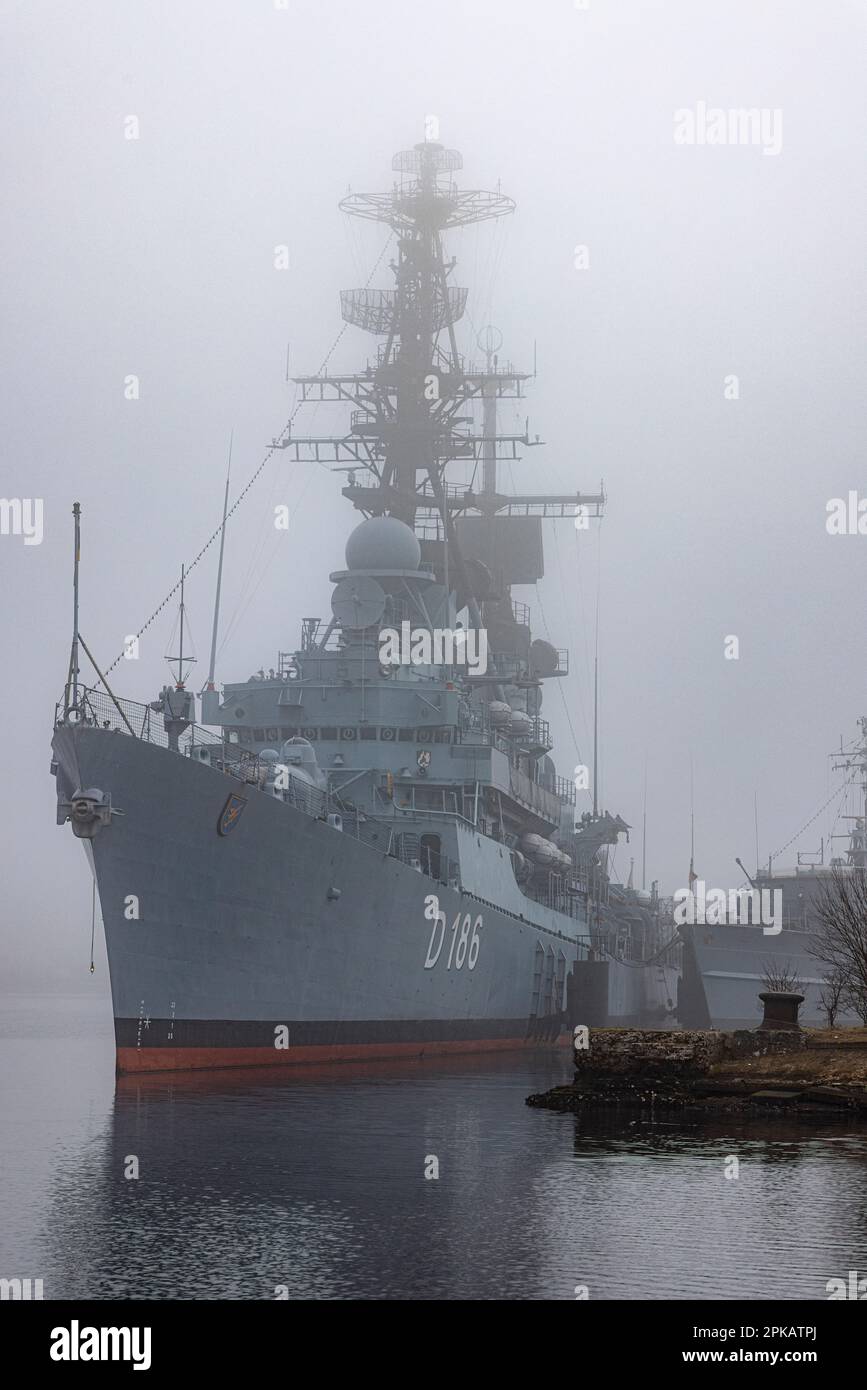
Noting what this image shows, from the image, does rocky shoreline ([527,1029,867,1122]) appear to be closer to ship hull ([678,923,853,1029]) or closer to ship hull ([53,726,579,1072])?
ship hull ([53,726,579,1072])

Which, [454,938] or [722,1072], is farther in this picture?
[454,938]

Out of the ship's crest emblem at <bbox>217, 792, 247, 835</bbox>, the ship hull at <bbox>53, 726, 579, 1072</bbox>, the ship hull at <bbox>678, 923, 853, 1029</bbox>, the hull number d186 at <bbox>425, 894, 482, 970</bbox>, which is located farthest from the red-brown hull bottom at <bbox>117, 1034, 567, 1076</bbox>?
the ship hull at <bbox>678, 923, 853, 1029</bbox>

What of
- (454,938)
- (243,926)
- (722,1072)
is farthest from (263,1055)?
(722,1072)

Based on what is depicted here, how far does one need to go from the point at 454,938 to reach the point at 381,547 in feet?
36.6

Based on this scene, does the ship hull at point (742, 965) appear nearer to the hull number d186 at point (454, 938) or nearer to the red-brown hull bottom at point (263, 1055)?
the red-brown hull bottom at point (263, 1055)

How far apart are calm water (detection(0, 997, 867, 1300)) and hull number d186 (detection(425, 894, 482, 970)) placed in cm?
837

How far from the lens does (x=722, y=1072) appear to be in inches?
1055

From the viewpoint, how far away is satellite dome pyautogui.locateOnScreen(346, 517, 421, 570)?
4350 centimetres

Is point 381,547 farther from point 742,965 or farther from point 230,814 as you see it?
point 742,965

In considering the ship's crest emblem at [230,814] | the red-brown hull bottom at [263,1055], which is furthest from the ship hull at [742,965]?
the ship's crest emblem at [230,814]

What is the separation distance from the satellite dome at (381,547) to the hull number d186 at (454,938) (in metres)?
9.93

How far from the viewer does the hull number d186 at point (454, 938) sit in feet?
121

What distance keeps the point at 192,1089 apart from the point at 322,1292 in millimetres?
15193
